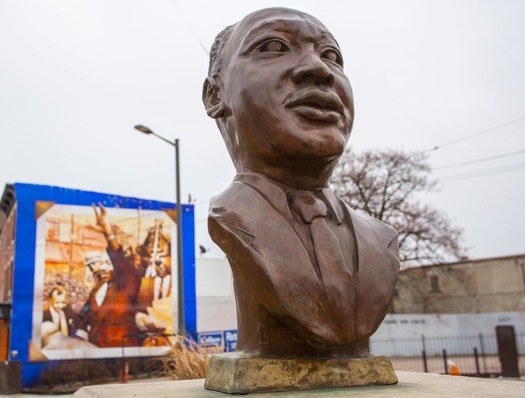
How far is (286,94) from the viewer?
345cm

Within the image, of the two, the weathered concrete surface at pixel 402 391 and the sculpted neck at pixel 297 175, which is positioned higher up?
the sculpted neck at pixel 297 175

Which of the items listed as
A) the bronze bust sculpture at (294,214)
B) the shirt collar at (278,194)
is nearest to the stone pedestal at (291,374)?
the bronze bust sculpture at (294,214)

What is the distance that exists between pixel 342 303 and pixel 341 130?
44.4 inches

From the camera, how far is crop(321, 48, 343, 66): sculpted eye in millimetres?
3739

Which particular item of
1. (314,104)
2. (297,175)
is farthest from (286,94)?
(297,175)

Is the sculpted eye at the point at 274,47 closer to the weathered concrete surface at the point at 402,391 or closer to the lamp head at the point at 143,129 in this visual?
the weathered concrete surface at the point at 402,391

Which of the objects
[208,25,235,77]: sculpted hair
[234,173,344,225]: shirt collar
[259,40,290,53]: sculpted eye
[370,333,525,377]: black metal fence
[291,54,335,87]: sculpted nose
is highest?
[208,25,235,77]: sculpted hair

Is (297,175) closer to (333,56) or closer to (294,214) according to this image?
(294,214)

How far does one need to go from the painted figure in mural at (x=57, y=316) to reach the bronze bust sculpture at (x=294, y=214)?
1512 centimetres

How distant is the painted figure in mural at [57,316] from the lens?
17.0m

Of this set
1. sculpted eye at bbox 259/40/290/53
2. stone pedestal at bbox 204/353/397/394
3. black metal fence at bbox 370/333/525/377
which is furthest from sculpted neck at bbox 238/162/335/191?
black metal fence at bbox 370/333/525/377

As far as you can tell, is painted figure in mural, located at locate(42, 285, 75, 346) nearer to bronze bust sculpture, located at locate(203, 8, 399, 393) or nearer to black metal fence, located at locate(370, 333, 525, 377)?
black metal fence, located at locate(370, 333, 525, 377)

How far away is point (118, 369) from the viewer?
1795cm

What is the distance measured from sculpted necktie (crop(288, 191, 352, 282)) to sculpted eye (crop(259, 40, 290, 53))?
3.04ft
